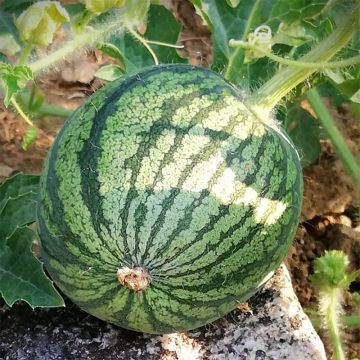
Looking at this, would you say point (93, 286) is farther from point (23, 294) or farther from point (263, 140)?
point (263, 140)

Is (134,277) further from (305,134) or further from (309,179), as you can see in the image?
(309,179)

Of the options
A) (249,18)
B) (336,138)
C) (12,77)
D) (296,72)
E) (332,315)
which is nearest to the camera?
(12,77)

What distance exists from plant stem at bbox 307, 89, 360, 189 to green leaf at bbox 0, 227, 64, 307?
3.94 feet

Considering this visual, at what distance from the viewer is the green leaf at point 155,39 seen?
2.29m

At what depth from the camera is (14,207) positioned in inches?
79.7

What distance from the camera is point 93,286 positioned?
168 centimetres

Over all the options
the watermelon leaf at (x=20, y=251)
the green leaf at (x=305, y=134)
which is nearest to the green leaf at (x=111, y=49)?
the watermelon leaf at (x=20, y=251)

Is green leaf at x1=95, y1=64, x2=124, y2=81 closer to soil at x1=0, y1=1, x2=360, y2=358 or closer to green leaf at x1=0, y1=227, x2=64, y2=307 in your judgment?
green leaf at x1=0, y1=227, x2=64, y2=307

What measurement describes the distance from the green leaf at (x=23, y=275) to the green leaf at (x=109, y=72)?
0.50 metres

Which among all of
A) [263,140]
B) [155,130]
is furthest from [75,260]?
[263,140]

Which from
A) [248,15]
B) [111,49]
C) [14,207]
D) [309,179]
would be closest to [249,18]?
[248,15]

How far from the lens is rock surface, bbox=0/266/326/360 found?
1898mm

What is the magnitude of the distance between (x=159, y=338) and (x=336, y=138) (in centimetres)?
109

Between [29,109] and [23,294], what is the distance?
0.95 m
